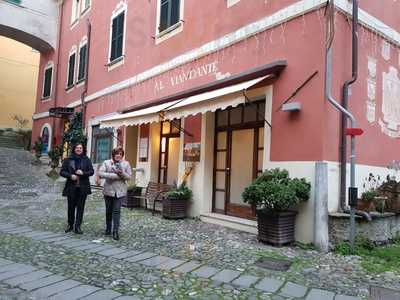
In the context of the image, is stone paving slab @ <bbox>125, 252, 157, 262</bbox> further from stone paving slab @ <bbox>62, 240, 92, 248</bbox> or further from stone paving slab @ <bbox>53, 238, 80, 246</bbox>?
stone paving slab @ <bbox>53, 238, 80, 246</bbox>

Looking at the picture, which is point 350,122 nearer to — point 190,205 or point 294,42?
point 294,42

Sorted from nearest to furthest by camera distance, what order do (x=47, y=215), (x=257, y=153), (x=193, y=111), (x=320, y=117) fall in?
(x=320, y=117) < (x=193, y=111) < (x=257, y=153) < (x=47, y=215)

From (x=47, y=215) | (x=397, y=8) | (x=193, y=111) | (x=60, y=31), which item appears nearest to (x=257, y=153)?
(x=193, y=111)

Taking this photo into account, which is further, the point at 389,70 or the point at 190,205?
the point at 190,205

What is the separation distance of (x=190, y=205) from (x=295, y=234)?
2.93m

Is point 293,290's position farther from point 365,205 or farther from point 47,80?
point 47,80

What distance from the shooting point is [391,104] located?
24.6 ft

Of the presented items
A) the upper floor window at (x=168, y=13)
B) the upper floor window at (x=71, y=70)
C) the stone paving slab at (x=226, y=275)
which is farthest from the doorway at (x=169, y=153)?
the upper floor window at (x=71, y=70)

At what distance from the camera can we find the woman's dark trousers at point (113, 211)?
6.25 m

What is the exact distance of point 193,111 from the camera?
23.3ft

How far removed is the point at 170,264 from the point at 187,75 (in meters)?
5.58

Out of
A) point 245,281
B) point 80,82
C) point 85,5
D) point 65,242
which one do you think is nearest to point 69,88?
Answer: point 80,82

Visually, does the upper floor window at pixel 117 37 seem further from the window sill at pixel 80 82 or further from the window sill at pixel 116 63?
the window sill at pixel 80 82

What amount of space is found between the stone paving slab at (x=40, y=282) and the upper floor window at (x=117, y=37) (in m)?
9.67
